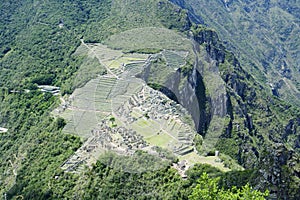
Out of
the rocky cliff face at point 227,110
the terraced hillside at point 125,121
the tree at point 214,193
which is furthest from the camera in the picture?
the rocky cliff face at point 227,110

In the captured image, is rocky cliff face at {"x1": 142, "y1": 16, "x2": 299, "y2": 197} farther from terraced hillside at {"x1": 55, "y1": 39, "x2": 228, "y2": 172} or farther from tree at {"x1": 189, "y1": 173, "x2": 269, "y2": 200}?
tree at {"x1": 189, "y1": 173, "x2": 269, "y2": 200}

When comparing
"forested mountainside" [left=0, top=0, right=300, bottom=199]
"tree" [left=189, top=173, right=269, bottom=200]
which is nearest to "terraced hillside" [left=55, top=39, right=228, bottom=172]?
"forested mountainside" [left=0, top=0, right=300, bottom=199]

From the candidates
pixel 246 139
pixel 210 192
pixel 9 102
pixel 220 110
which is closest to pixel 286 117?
pixel 246 139

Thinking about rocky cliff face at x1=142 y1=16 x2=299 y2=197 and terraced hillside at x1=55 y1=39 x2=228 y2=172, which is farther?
rocky cliff face at x1=142 y1=16 x2=299 y2=197

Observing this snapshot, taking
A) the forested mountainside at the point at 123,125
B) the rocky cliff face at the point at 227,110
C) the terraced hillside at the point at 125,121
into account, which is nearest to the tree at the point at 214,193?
the forested mountainside at the point at 123,125

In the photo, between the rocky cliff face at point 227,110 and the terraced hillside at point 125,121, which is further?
the rocky cliff face at point 227,110

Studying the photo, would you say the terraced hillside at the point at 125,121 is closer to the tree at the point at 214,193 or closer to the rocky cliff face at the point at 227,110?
the rocky cliff face at the point at 227,110

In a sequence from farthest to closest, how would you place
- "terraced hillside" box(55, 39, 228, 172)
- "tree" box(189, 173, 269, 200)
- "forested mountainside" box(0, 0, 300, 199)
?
"terraced hillside" box(55, 39, 228, 172) → "forested mountainside" box(0, 0, 300, 199) → "tree" box(189, 173, 269, 200)

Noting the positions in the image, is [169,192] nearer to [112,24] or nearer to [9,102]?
[9,102]

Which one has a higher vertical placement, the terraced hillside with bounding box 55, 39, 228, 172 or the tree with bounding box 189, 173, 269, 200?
the tree with bounding box 189, 173, 269, 200
